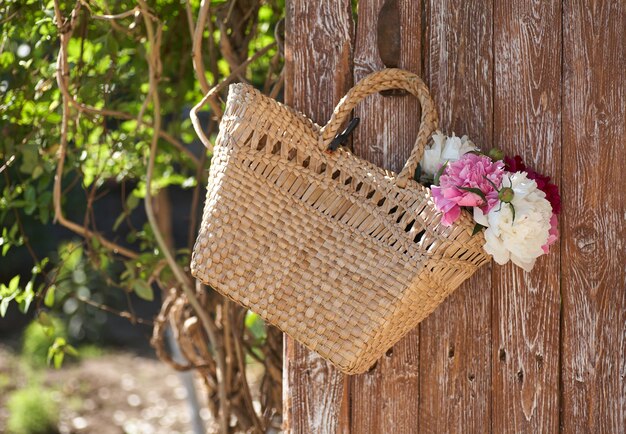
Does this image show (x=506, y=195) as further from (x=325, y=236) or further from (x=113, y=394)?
(x=113, y=394)

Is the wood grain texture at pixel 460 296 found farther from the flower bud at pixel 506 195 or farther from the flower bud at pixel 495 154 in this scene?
the flower bud at pixel 506 195

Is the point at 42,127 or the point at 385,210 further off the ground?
the point at 42,127

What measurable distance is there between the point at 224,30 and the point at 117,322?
3631mm

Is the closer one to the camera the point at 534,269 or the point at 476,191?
the point at 476,191

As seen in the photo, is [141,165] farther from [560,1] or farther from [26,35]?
[560,1]

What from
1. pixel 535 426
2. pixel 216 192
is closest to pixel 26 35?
pixel 216 192

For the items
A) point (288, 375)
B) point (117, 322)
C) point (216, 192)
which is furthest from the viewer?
point (117, 322)

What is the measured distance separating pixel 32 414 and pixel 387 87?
2.88m

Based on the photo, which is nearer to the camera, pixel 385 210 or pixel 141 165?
pixel 385 210

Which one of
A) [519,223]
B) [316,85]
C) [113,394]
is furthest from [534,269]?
[113,394]

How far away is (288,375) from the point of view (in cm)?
168

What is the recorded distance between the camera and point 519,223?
4.34 feet

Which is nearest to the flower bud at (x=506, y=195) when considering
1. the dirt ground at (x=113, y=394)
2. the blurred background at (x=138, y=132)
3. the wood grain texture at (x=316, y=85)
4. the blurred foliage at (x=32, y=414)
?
the wood grain texture at (x=316, y=85)

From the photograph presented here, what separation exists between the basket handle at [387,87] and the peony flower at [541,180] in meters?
0.16
